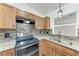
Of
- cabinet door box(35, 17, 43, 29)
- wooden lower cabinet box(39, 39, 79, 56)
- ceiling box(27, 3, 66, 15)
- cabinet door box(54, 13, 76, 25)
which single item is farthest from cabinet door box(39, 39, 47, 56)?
ceiling box(27, 3, 66, 15)

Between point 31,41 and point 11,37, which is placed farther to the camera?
point 31,41

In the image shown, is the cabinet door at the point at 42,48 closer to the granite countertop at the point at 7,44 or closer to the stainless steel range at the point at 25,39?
the stainless steel range at the point at 25,39

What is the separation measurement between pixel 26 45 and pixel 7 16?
0.48 meters

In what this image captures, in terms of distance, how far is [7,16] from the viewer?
1.24m

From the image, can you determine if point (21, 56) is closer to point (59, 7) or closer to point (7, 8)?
point (7, 8)

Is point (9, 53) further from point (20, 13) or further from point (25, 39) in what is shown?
point (20, 13)

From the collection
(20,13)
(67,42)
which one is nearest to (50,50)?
(67,42)

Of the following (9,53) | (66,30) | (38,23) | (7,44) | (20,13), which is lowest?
(9,53)

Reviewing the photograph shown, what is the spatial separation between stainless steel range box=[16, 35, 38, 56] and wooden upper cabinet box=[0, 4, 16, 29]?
0.74ft

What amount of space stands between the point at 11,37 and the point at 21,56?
30cm

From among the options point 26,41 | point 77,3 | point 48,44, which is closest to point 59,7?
point 77,3

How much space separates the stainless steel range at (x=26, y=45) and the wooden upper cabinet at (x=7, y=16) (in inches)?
8.9

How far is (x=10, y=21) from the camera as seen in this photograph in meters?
1.26

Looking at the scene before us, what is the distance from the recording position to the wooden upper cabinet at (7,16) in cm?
122
